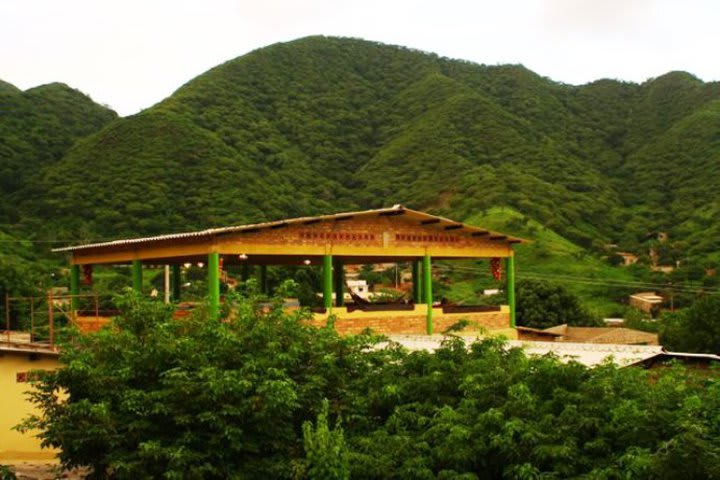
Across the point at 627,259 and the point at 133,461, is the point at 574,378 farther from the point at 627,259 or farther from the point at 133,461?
the point at 627,259

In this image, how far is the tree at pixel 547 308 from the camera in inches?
1474

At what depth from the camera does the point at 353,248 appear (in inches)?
699

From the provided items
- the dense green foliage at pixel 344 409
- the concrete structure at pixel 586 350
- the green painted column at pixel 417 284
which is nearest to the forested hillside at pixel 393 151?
the green painted column at pixel 417 284

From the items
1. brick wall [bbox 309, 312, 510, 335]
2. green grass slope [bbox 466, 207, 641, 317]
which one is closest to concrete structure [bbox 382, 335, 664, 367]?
brick wall [bbox 309, 312, 510, 335]

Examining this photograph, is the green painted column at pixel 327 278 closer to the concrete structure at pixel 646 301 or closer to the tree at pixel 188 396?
the tree at pixel 188 396

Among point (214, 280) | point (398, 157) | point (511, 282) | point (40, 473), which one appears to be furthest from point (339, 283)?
point (398, 157)

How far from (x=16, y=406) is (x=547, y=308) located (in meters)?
25.7

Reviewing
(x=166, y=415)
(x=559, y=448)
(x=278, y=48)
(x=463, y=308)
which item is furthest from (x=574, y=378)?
(x=278, y=48)

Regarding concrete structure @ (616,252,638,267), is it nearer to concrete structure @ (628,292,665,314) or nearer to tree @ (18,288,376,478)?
concrete structure @ (628,292,665,314)

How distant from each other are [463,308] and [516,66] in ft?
254

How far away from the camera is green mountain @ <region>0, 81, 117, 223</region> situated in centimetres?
5419

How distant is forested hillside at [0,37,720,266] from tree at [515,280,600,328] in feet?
59.4

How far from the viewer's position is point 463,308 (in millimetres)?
19891

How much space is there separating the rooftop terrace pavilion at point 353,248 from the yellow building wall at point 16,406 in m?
2.76
